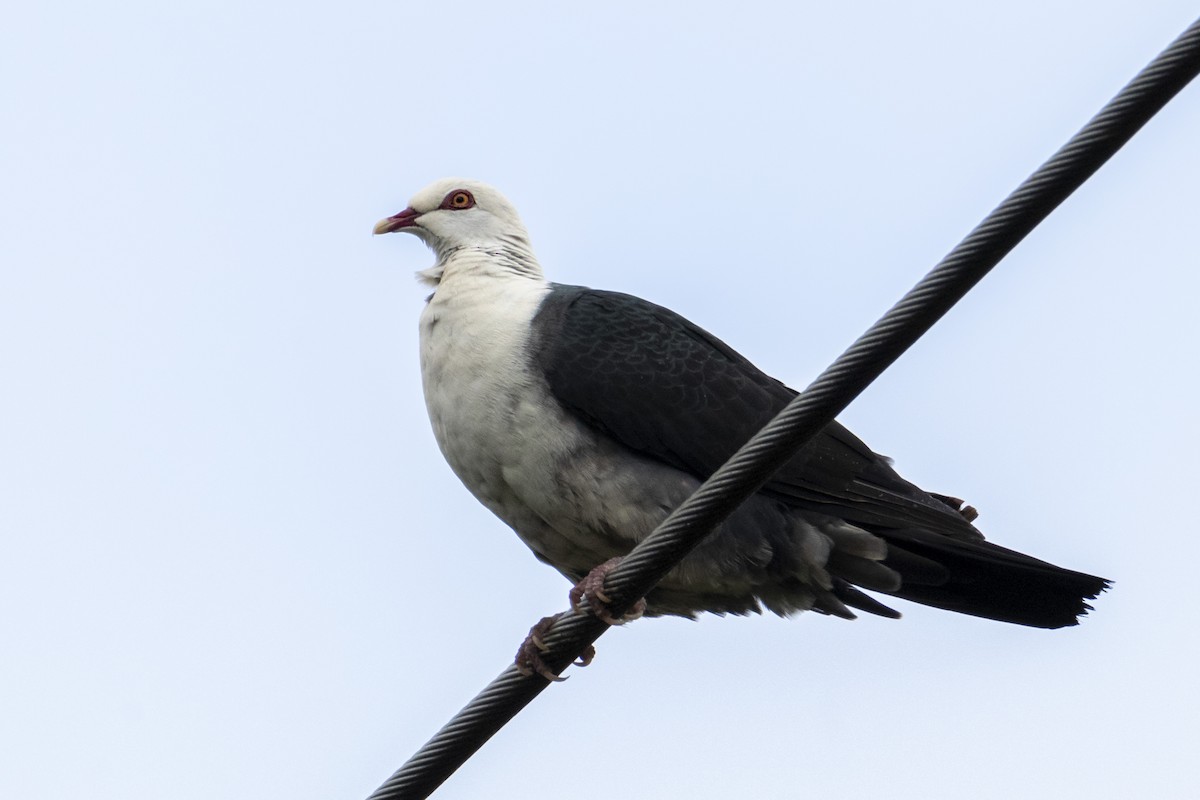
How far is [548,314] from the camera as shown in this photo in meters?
5.43

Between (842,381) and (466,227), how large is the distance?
3.13m

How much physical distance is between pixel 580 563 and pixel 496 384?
2.16 ft

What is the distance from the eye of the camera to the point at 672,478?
517cm

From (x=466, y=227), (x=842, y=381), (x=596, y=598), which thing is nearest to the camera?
(x=842, y=381)

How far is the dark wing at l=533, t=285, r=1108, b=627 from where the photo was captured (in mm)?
5090

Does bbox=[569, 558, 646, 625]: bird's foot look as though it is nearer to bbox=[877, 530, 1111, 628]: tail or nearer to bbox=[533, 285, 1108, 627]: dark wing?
bbox=[533, 285, 1108, 627]: dark wing

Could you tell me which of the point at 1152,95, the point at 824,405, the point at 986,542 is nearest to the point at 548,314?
the point at 986,542

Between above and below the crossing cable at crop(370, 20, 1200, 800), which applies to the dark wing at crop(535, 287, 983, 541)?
above

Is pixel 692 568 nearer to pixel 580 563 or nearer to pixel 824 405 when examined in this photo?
pixel 580 563

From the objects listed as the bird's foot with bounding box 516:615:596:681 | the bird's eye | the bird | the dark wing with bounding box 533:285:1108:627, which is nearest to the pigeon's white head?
the bird's eye

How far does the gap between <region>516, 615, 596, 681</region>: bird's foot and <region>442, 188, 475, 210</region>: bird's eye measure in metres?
2.16

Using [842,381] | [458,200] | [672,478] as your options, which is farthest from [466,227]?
[842,381]

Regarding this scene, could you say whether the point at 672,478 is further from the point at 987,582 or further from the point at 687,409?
the point at 987,582

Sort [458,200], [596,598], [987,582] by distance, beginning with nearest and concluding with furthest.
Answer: [596,598]
[987,582]
[458,200]
